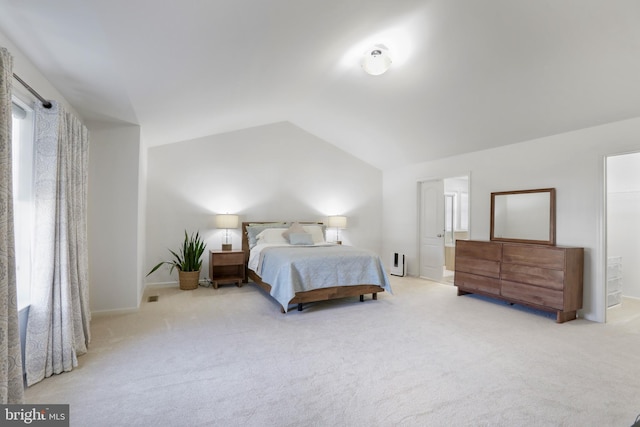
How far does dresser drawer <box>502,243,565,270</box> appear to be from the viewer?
3609mm

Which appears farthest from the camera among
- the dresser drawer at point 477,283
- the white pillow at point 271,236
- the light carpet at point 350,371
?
the white pillow at point 271,236

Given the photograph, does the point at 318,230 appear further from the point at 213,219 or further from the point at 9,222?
the point at 9,222

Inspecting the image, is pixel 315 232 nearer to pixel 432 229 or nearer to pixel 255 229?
pixel 255 229

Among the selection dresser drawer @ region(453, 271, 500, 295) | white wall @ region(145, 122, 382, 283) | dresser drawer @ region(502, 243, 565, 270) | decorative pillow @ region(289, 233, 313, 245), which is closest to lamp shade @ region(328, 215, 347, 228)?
white wall @ region(145, 122, 382, 283)

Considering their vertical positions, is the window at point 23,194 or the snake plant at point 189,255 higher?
the window at point 23,194

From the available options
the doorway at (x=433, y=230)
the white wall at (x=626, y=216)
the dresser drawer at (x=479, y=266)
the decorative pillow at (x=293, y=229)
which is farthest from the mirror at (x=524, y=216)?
the decorative pillow at (x=293, y=229)

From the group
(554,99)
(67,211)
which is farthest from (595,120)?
(67,211)

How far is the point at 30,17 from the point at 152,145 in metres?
3.65

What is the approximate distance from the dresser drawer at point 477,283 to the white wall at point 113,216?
179 inches

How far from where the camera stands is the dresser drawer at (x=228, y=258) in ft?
16.4

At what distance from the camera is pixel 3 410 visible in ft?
4.79

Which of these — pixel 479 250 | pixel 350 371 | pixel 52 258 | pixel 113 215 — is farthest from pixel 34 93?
pixel 479 250

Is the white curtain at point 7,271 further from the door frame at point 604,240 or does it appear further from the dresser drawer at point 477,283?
the door frame at point 604,240

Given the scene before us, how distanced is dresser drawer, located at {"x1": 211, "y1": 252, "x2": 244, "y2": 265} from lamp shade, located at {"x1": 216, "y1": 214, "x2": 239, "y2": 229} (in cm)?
51
